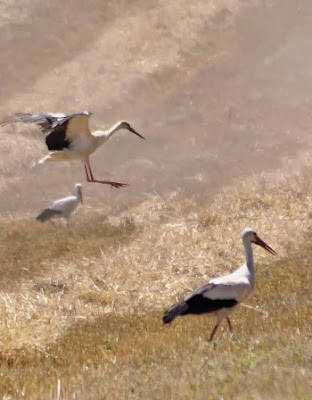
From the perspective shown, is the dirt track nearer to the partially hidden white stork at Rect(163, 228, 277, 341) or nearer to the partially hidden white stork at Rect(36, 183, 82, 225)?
the partially hidden white stork at Rect(36, 183, 82, 225)

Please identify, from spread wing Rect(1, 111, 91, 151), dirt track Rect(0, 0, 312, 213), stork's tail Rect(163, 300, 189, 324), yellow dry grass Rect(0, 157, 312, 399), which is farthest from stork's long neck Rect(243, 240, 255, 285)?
dirt track Rect(0, 0, 312, 213)

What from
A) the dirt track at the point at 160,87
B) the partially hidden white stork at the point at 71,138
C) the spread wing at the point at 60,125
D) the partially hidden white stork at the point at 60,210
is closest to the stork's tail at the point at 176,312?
the spread wing at the point at 60,125

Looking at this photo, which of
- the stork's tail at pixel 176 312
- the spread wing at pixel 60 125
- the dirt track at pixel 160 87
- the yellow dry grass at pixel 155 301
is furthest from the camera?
the dirt track at pixel 160 87

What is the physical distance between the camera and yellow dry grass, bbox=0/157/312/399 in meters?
7.16

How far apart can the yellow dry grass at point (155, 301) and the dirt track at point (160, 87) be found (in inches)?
125

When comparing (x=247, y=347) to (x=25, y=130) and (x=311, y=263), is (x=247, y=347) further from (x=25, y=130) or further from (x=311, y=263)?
(x=25, y=130)

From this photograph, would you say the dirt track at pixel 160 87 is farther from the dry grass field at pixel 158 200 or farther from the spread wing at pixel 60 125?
the spread wing at pixel 60 125

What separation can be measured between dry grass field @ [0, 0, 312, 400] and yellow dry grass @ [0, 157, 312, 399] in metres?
0.04

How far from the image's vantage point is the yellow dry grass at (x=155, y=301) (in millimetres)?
7160

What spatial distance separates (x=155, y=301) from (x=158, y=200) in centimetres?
927

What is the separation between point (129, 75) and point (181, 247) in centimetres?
1798

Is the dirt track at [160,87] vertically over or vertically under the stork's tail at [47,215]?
over

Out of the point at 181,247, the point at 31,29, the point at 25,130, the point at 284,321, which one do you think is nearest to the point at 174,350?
the point at 284,321

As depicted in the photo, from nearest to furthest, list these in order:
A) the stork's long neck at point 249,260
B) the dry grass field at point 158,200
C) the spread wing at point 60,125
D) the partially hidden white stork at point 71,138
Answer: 1. the dry grass field at point 158,200
2. the stork's long neck at point 249,260
3. the spread wing at point 60,125
4. the partially hidden white stork at point 71,138
